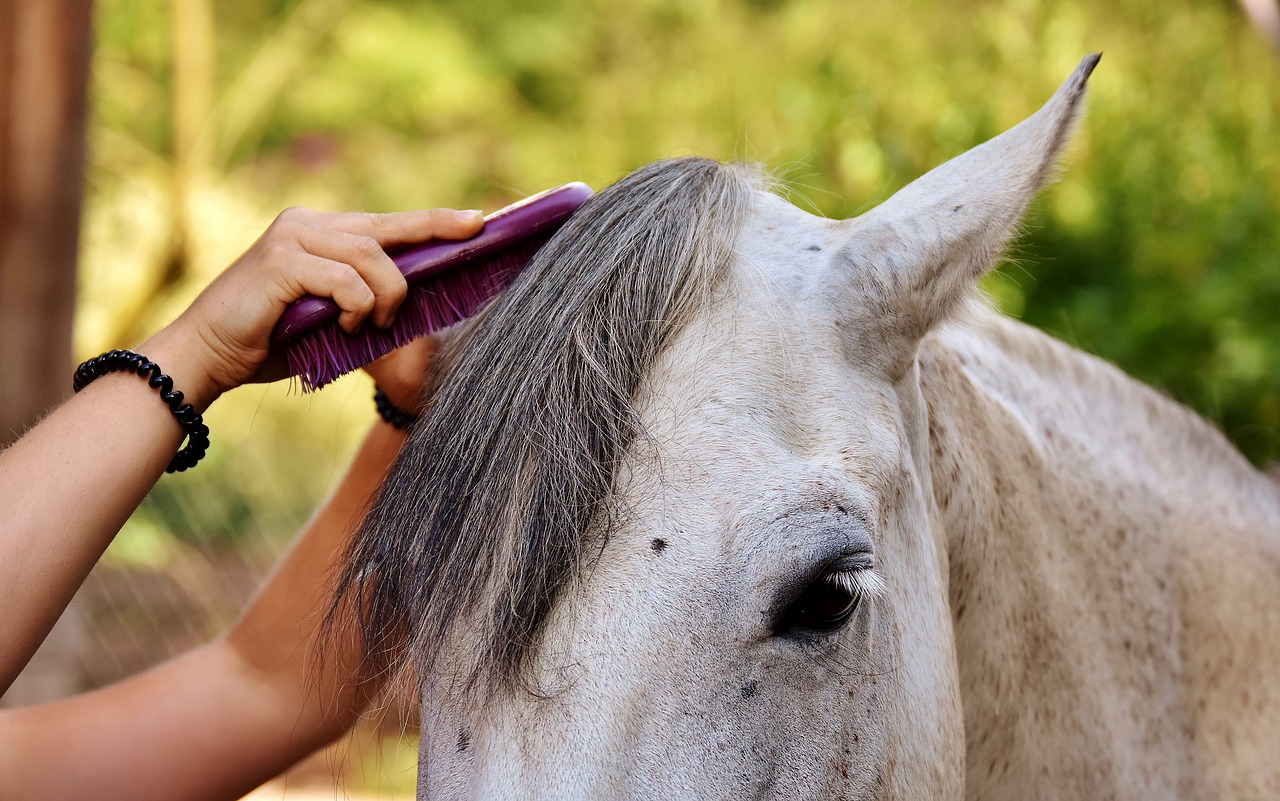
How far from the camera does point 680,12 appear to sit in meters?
10.2

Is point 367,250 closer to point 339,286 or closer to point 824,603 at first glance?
point 339,286

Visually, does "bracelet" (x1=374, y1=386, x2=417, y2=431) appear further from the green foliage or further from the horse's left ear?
the horse's left ear

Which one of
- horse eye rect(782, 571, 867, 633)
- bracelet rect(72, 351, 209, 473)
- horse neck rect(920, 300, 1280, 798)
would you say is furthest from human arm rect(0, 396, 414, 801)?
horse neck rect(920, 300, 1280, 798)

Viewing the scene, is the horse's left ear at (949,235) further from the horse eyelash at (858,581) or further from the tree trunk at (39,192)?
the tree trunk at (39,192)

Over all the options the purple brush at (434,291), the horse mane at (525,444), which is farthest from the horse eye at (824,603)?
the purple brush at (434,291)

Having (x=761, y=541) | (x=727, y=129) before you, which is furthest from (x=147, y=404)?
(x=727, y=129)

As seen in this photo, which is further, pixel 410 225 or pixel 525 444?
pixel 410 225

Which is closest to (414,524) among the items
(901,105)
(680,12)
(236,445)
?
(901,105)

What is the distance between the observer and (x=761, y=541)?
3.52 feet

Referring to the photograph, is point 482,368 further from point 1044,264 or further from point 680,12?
point 680,12

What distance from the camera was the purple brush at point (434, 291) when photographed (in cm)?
125

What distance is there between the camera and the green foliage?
3.62 m

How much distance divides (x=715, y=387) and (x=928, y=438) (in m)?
0.38

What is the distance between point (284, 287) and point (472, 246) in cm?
22
